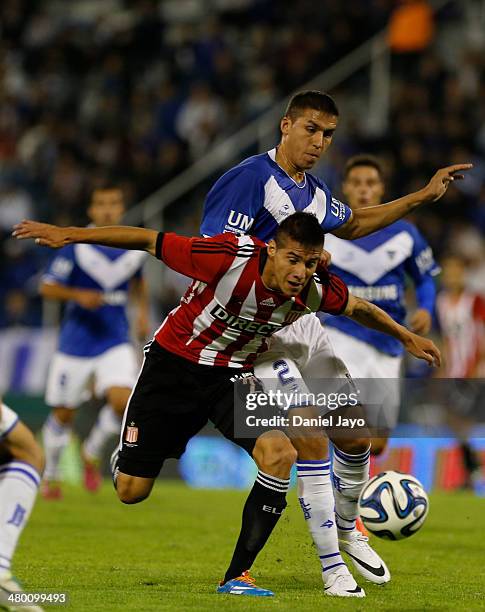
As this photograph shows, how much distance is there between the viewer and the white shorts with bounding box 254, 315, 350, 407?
259 inches

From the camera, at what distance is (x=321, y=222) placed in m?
6.90

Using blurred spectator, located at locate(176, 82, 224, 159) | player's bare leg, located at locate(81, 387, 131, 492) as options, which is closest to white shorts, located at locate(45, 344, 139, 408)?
player's bare leg, located at locate(81, 387, 131, 492)

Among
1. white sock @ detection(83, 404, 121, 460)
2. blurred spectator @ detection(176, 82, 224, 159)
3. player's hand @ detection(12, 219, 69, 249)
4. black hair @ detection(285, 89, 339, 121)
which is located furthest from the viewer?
blurred spectator @ detection(176, 82, 224, 159)

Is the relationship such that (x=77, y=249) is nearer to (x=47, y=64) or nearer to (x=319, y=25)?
(x=319, y=25)

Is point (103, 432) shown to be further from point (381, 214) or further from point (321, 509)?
point (321, 509)

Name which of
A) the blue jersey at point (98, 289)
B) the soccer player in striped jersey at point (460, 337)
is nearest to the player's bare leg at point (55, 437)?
the blue jersey at point (98, 289)

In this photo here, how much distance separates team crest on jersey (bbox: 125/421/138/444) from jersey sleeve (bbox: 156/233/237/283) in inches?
38.8

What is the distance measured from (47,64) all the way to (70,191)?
3.68m

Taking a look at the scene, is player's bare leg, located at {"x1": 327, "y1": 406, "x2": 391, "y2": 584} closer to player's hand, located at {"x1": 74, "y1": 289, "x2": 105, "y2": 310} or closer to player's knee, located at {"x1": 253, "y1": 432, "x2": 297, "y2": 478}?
player's knee, located at {"x1": 253, "y1": 432, "x2": 297, "y2": 478}

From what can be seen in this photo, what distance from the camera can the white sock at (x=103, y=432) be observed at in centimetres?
1173

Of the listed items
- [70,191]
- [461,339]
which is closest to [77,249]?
[461,339]

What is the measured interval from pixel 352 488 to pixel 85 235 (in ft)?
7.32

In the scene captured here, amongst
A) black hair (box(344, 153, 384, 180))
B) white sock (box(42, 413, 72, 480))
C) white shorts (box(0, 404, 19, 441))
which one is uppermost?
black hair (box(344, 153, 384, 180))

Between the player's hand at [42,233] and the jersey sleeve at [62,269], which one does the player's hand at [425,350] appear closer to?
the player's hand at [42,233]
